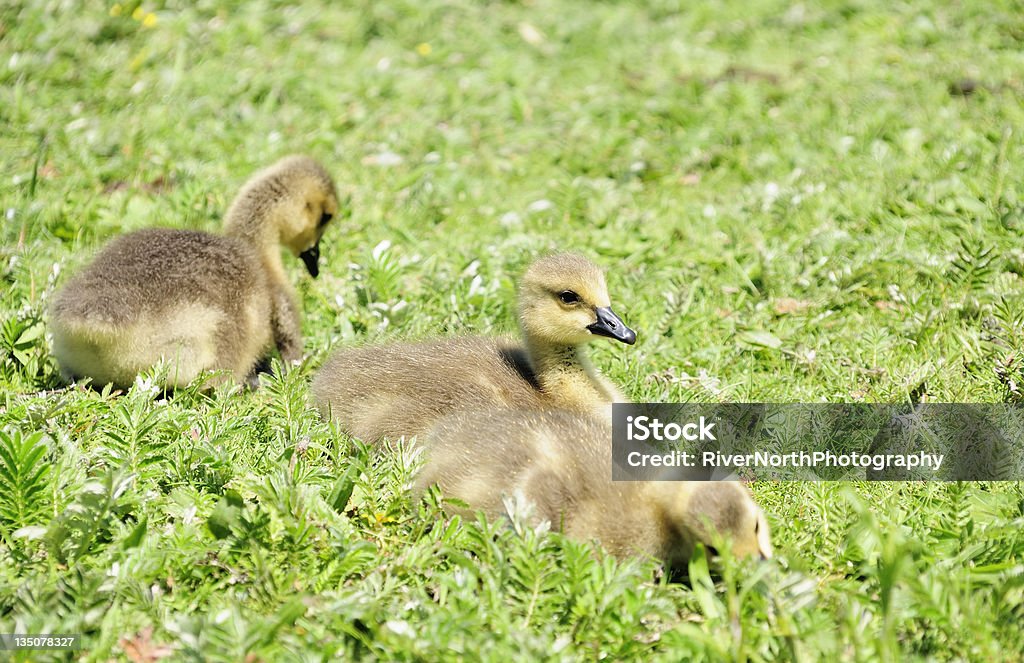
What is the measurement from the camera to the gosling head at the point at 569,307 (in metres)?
3.78

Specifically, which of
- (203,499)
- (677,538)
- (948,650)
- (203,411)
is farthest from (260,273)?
(948,650)

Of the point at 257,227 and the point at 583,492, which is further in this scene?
the point at 257,227

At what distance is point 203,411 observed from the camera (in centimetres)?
398

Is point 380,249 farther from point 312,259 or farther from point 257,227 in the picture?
point 257,227

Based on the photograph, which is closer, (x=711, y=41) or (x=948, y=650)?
(x=948, y=650)

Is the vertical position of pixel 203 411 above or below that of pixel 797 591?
below

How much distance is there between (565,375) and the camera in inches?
152

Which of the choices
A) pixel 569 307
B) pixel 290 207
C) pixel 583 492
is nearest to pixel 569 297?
pixel 569 307

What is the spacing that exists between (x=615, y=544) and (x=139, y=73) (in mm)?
5749

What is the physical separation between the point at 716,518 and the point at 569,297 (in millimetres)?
1194

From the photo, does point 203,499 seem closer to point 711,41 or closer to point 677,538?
point 677,538

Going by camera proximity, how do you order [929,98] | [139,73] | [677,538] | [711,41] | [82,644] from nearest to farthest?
[82,644] < [677,538] < [929,98] < [139,73] < [711,41]

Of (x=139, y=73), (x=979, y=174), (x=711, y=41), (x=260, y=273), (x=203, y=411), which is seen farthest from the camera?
(x=711, y=41)

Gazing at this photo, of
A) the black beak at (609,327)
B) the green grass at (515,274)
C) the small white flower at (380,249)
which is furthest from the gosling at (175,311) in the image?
the black beak at (609,327)
